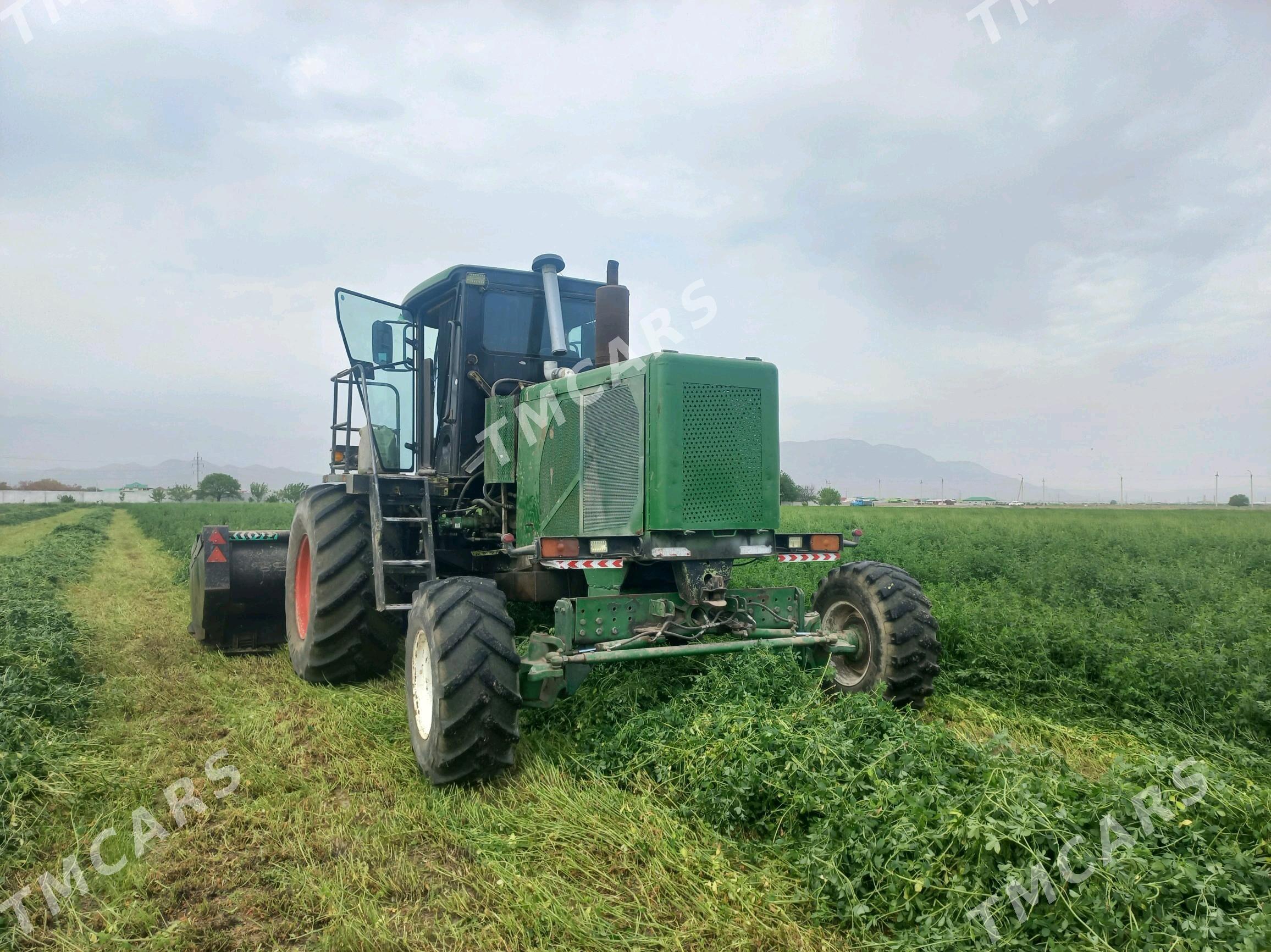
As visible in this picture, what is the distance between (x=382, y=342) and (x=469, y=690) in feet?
12.6

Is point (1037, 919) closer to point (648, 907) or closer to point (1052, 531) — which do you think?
point (648, 907)

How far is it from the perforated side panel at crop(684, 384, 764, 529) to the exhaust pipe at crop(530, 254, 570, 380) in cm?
159

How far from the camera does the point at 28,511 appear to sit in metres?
53.9

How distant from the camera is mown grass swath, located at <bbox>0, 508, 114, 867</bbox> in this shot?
3.91 m

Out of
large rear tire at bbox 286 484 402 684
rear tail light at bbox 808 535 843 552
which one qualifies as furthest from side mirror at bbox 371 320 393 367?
rear tail light at bbox 808 535 843 552

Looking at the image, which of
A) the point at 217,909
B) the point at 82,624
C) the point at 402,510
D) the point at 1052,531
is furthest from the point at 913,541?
the point at 217,909

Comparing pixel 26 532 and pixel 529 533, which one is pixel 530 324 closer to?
pixel 529 533

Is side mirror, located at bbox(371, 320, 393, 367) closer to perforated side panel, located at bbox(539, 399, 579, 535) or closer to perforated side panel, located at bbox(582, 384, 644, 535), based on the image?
perforated side panel, located at bbox(539, 399, 579, 535)

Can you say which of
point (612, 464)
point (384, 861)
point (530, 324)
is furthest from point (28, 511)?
point (384, 861)

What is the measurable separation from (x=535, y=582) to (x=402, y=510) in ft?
5.22

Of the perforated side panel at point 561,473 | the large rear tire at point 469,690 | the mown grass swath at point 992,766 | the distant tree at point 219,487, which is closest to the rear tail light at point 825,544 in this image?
the mown grass swath at point 992,766

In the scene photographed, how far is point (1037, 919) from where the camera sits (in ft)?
8.31

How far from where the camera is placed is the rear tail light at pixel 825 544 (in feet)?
18.1

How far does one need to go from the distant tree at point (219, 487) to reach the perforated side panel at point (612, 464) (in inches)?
3174
